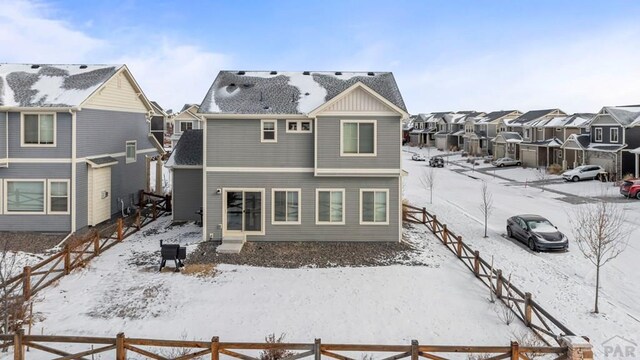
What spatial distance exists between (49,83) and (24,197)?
6.40 metres

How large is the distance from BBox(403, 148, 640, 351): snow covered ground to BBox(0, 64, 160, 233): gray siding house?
20.7 metres

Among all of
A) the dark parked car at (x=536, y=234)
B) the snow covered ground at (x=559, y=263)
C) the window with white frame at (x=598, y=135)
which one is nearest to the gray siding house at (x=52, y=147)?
the snow covered ground at (x=559, y=263)

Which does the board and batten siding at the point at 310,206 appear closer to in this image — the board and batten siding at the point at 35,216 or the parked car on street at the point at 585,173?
the board and batten siding at the point at 35,216

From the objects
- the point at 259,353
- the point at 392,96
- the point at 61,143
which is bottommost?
the point at 259,353

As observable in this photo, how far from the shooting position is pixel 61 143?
23031 millimetres

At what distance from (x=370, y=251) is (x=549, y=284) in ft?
23.9

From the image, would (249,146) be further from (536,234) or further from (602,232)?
(602,232)

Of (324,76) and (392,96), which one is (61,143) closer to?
(324,76)

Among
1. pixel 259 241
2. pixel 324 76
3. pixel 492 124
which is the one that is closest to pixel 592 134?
pixel 492 124

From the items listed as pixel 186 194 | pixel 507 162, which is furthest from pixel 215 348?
pixel 507 162

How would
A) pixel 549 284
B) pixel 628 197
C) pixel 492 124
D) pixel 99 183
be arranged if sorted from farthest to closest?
pixel 492 124 → pixel 628 197 → pixel 99 183 → pixel 549 284

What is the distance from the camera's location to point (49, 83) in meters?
24.5

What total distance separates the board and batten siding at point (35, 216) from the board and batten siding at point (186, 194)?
549 cm

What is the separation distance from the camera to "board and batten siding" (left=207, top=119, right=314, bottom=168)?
21.6m
